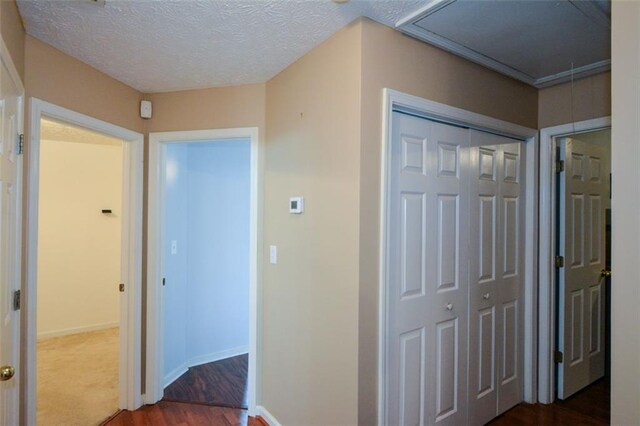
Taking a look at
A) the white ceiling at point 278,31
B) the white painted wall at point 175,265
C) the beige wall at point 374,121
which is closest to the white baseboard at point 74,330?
the white painted wall at point 175,265

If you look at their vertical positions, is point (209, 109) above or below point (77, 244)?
above

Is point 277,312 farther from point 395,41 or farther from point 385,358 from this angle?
point 395,41

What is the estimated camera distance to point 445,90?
6.23ft

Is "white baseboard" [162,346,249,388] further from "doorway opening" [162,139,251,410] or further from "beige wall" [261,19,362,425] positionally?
"beige wall" [261,19,362,425]

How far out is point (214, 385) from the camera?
283 centimetres

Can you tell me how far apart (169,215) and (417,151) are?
2.04 meters

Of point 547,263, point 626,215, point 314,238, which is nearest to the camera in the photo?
point 626,215

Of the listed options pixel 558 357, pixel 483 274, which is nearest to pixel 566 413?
pixel 558 357

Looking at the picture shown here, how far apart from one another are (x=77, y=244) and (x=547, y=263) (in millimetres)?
5061

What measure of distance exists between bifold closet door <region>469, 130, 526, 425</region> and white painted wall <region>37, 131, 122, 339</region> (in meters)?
4.22

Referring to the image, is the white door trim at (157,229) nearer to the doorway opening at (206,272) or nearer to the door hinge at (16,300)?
the doorway opening at (206,272)

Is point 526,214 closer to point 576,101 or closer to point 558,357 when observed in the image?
point 576,101

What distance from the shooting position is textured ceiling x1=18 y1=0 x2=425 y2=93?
1505 mm

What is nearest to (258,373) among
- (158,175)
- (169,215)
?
(169,215)
